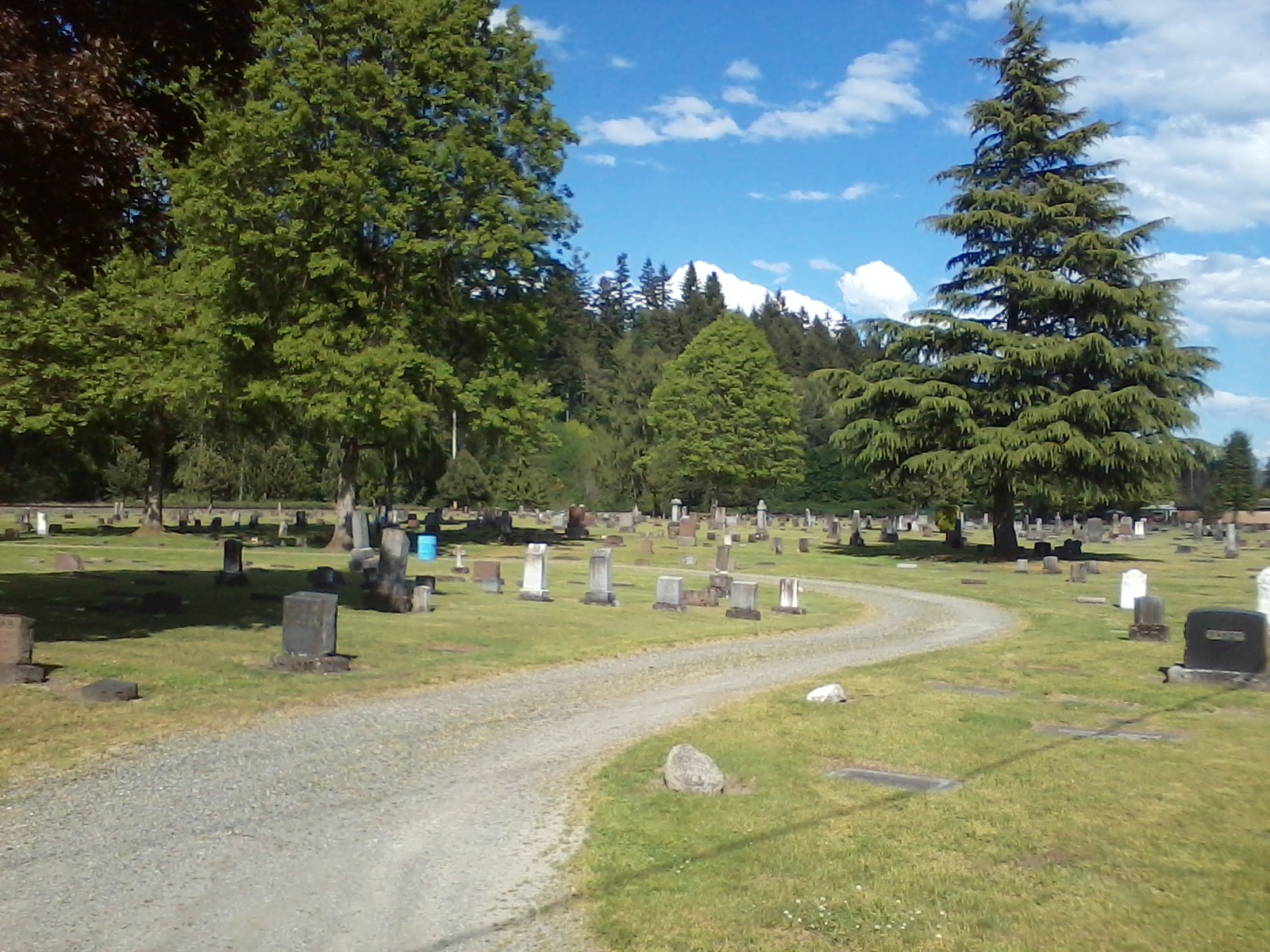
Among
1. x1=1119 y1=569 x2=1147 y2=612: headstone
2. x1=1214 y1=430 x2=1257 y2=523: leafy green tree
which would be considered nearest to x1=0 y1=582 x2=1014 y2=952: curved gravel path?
x1=1119 y1=569 x2=1147 y2=612: headstone

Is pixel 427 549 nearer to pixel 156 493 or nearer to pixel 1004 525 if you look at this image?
pixel 156 493

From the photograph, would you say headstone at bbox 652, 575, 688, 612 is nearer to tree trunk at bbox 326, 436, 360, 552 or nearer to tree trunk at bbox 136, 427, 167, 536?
tree trunk at bbox 326, 436, 360, 552

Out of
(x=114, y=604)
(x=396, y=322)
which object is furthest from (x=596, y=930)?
(x=396, y=322)

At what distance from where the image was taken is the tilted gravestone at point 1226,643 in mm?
14477

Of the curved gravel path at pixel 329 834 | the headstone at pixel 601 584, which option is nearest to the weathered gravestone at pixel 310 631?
the curved gravel path at pixel 329 834

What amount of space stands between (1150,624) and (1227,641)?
513cm

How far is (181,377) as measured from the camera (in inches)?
1474

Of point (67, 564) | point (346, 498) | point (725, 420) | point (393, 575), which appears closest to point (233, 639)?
point (393, 575)

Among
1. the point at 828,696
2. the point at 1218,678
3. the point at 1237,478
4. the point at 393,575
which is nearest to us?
the point at 828,696

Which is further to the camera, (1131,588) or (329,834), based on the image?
(1131,588)

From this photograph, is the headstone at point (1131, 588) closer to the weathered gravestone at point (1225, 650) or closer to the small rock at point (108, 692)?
the weathered gravestone at point (1225, 650)

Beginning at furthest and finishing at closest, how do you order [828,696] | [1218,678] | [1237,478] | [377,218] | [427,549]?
[1237,478], [377,218], [427,549], [1218,678], [828,696]

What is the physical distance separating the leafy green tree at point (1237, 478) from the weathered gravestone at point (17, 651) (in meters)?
94.7

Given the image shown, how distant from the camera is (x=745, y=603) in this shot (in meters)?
22.7
